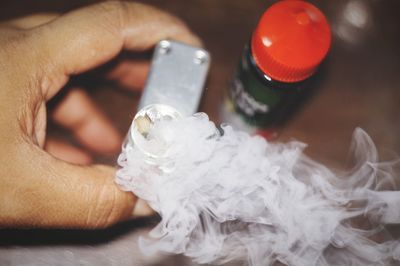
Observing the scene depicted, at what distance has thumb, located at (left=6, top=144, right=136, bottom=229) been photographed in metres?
0.56

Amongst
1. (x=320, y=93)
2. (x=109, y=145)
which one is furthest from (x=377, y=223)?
(x=109, y=145)

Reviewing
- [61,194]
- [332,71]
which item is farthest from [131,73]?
[332,71]

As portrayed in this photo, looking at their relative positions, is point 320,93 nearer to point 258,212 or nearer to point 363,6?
point 363,6

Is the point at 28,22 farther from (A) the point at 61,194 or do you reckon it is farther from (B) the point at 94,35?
(A) the point at 61,194

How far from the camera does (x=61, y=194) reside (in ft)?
1.90

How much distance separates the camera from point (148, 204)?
0.67m

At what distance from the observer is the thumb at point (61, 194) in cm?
56

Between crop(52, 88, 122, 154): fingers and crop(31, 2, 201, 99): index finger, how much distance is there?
0.19 m

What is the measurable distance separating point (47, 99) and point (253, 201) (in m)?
0.39

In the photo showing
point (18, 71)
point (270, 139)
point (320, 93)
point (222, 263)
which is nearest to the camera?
point (18, 71)

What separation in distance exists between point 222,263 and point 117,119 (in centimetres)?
41

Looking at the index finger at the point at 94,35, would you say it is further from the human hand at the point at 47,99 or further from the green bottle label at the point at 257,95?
the green bottle label at the point at 257,95

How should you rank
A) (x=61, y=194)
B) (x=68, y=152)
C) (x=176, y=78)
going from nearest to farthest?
(x=61, y=194)
(x=176, y=78)
(x=68, y=152)

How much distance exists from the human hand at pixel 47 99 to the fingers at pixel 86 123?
195 mm
